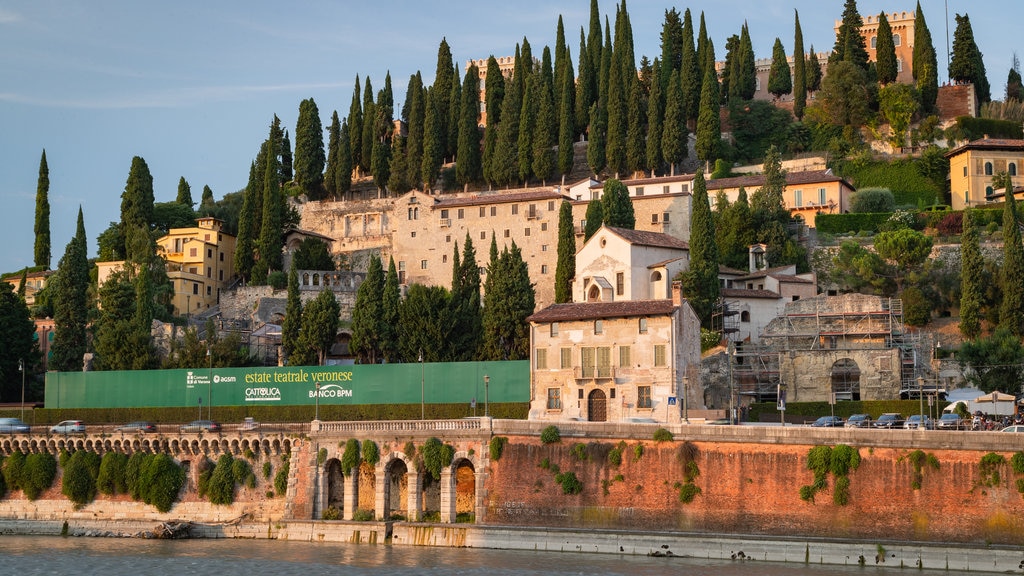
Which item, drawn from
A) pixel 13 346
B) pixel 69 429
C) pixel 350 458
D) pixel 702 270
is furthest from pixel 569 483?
pixel 13 346

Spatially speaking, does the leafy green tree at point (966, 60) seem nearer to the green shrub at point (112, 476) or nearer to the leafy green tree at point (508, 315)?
the leafy green tree at point (508, 315)

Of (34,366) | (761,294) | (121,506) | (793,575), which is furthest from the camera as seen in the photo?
(34,366)

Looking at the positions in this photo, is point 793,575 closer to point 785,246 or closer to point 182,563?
point 182,563

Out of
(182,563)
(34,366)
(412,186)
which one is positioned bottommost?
(182,563)

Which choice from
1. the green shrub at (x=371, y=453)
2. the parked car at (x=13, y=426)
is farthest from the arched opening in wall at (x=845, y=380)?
the parked car at (x=13, y=426)

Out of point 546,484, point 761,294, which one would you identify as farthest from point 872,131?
point 546,484

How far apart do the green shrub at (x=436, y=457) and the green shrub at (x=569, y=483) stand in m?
4.79

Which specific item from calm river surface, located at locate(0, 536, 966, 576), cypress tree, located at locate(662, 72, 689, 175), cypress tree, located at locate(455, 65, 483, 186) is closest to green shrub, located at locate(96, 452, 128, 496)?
calm river surface, located at locate(0, 536, 966, 576)

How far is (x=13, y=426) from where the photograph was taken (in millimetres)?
59812

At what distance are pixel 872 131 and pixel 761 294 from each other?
108 ft

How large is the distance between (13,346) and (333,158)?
38428mm

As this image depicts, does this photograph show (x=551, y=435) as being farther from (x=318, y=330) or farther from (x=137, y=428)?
(x=318, y=330)

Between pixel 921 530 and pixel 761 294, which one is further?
pixel 761 294

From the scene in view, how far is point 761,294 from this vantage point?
239 feet
